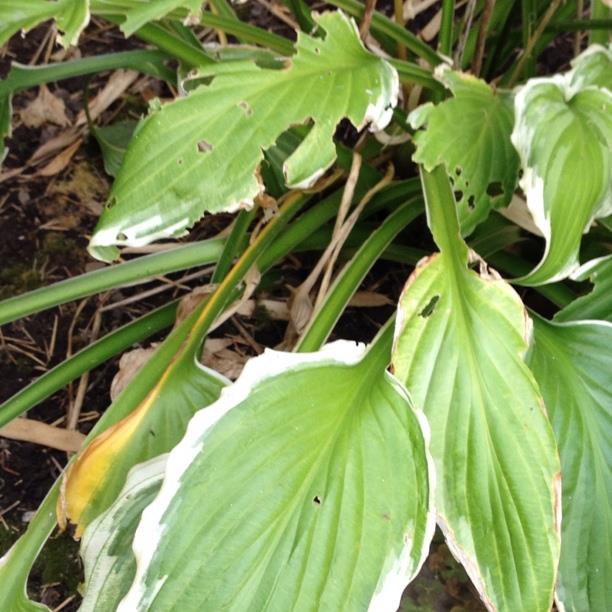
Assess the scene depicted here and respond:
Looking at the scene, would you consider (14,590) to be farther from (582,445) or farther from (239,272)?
(582,445)

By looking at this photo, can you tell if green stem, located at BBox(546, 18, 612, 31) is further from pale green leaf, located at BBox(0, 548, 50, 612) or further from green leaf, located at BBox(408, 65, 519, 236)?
pale green leaf, located at BBox(0, 548, 50, 612)

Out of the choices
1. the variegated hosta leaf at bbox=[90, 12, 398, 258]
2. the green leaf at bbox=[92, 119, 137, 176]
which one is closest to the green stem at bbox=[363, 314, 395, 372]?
the variegated hosta leaf at bbox=[90, 12, 398, 258]

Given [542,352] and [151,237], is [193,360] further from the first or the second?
[542,352]

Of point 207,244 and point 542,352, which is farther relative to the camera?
point 207,244

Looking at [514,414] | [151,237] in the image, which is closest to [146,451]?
[151,237]

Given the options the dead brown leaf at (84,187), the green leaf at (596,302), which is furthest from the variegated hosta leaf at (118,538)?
the dead brown leaf at (84,187)

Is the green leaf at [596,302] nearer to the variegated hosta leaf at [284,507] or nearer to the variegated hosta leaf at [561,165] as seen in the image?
the variegated hosta leaf at [561,165]
